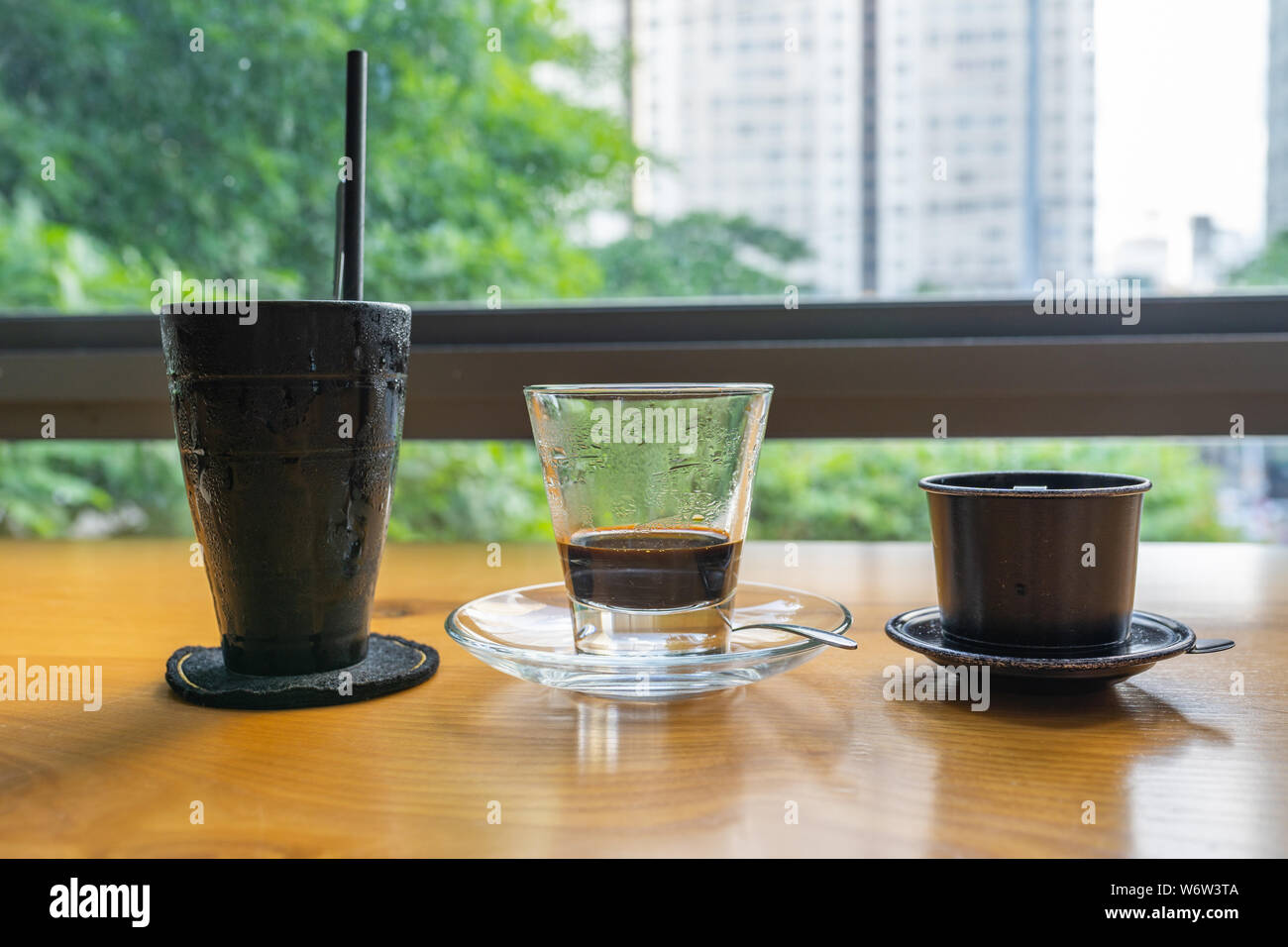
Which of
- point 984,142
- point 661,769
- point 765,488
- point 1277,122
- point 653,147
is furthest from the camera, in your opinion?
point 765,488

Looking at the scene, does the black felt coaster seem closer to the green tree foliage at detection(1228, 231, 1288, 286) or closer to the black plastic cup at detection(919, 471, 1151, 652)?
the black plastic cup at detection(919, 471, 1151, 652)

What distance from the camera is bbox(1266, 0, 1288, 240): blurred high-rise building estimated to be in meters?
1.67

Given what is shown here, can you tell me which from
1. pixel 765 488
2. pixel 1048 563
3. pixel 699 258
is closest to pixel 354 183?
pixel 1048 563

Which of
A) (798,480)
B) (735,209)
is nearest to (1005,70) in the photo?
(735,209)

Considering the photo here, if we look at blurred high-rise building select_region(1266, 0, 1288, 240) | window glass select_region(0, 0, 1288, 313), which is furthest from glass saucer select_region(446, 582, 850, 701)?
blurred high-rise building select_region(1266, 0, 1288, 240)

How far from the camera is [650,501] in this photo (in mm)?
519

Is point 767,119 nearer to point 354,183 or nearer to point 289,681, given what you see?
point 354,183

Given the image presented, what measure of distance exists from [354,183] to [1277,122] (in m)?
1.66

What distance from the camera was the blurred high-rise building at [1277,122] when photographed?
1668 mm

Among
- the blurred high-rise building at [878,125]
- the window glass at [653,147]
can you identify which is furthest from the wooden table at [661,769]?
the blurred high-rise building at [878,125]

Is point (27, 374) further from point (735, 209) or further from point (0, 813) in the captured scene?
point (0, 813)

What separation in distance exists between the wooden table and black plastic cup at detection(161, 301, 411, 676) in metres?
0.05

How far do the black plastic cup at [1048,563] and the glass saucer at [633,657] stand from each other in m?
0.08

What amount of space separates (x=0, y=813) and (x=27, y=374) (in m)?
1.34
